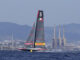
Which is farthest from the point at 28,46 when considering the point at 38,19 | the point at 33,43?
the point at 38,19

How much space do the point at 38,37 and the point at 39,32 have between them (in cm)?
162

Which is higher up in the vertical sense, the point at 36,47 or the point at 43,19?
the point at 43,19

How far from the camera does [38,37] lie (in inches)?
5025

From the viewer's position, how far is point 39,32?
12738cm

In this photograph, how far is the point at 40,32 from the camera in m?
127

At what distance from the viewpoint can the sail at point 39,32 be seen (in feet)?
418

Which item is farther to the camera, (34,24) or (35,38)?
(34,24)

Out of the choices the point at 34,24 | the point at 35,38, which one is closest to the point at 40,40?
the point at 35,38

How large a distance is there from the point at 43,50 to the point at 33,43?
424cm

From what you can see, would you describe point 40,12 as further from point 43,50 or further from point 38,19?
point 43,50

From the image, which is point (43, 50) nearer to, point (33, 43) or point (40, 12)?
point (33, 43)

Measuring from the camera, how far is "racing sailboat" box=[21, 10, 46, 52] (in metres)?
128

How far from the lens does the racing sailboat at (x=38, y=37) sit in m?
128

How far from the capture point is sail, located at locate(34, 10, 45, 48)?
5015 inches
